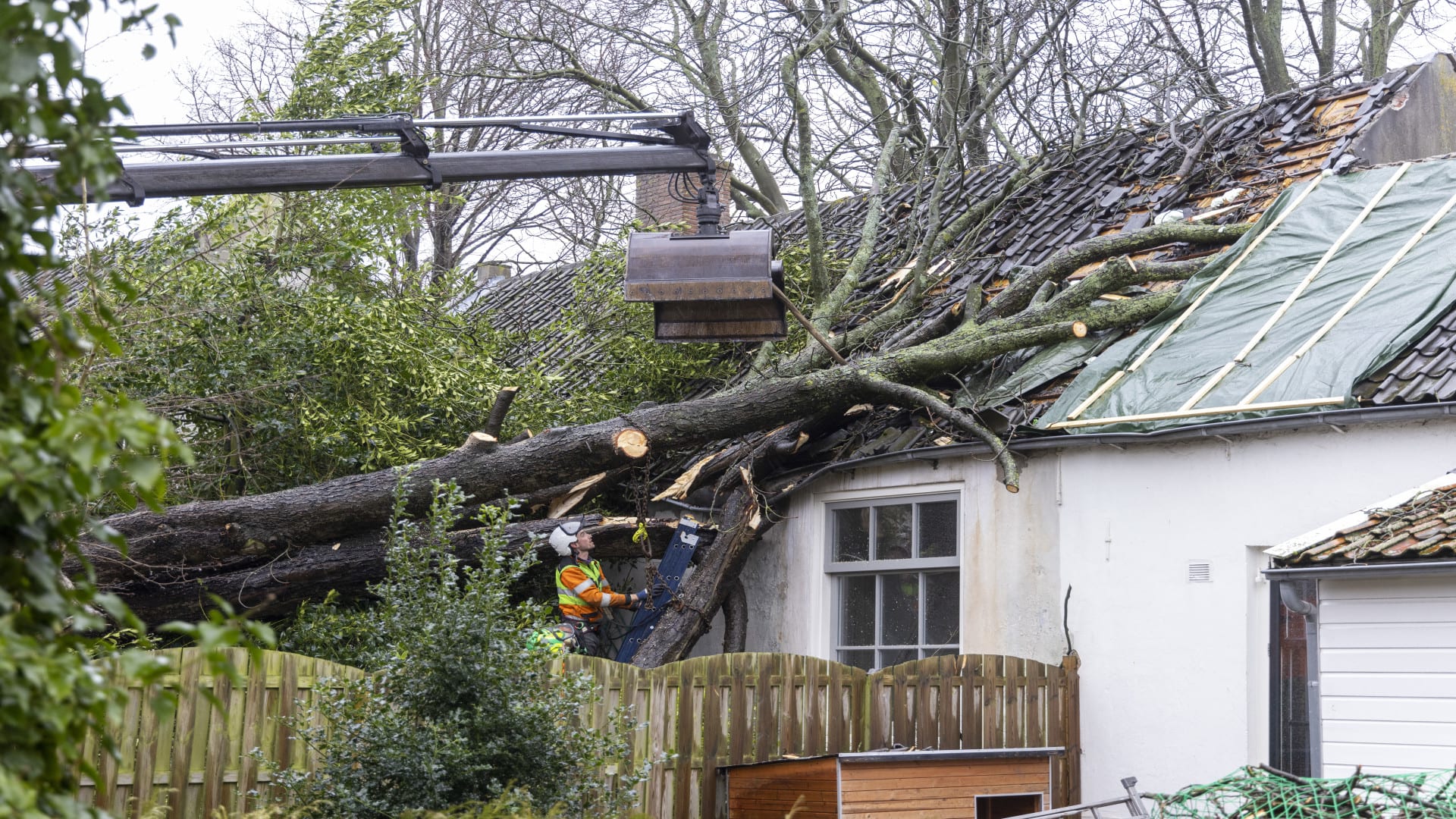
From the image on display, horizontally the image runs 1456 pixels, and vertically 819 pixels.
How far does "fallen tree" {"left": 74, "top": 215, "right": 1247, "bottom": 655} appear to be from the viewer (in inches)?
359

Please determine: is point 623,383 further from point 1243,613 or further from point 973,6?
point 1243,613

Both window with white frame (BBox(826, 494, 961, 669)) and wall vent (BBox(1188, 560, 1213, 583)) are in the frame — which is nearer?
wall vent (BBox(1188, 560, 1213, 583))

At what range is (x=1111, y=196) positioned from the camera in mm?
12094

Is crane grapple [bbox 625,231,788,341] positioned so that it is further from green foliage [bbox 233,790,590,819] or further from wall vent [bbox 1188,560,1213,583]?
green foliage [bbox 233,790,590,819]

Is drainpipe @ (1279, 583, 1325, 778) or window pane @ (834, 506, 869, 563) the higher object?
window pane @ (834, 506, 869, 563)

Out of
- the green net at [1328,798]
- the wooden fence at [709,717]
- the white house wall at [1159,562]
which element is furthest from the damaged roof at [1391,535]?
the wooden fence at [709,717]

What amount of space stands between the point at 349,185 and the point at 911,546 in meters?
4.51

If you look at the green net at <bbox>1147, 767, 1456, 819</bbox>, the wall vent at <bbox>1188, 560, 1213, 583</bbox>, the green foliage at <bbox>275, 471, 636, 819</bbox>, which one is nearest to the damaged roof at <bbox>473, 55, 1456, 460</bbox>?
the wall vent at <bbox>1188, 560, 1213, 583</bbox>

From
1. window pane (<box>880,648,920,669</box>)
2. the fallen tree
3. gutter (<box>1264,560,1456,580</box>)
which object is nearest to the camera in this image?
gutter (<box>1264,560,1456,580</box>)

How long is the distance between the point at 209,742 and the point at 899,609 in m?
4.91

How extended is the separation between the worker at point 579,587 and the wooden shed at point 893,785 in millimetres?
2249

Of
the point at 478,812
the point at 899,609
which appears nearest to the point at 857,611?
the point at 899,609

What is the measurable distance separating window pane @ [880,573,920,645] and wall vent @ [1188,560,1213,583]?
2.12 metres

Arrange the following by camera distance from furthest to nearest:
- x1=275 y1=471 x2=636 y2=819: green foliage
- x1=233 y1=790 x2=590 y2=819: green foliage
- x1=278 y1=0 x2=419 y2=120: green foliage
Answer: x1=278 y1=0 x2=419 y2=120: green foliage < x1=275 y1=471 x2=636 y2=819: green foliage < x1=233 y1=790 x2=590 y2=819: green foliage
